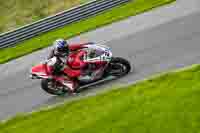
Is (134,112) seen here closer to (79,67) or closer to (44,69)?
(79,67)

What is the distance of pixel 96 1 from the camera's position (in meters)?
22.4

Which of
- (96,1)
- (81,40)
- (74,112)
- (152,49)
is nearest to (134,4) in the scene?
(96,1)

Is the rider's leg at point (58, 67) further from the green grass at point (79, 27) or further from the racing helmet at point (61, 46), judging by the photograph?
the green grass at point (79, 27)

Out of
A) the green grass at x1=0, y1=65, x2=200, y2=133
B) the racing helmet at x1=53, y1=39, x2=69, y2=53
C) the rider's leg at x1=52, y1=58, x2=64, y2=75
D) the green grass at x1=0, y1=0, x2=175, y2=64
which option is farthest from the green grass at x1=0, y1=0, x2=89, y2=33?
the green grass at x1=0, y1=65, x2=200, y2=133

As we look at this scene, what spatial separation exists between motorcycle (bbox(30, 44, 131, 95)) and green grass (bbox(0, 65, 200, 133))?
95cm

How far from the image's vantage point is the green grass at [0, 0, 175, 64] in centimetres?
2095

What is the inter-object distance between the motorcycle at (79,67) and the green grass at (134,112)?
952mm

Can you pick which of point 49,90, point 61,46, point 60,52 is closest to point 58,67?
point 60,52

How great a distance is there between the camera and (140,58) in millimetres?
16484

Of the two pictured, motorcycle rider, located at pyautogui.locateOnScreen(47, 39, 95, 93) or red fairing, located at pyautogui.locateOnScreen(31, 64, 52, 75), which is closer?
motorcycle rider, located at pyautogui.locateOnScreen(47, 39, 95, 93)

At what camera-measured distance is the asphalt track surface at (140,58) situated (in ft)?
50.9

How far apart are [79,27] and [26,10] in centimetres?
648

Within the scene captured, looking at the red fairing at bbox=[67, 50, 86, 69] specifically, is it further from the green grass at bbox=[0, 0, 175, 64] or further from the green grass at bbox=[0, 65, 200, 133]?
→ the green grass at bbox=[0, 0, 175, 64]

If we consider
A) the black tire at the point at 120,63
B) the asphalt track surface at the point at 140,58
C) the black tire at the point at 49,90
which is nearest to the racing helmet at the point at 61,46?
the black tire at the point at 49,90
